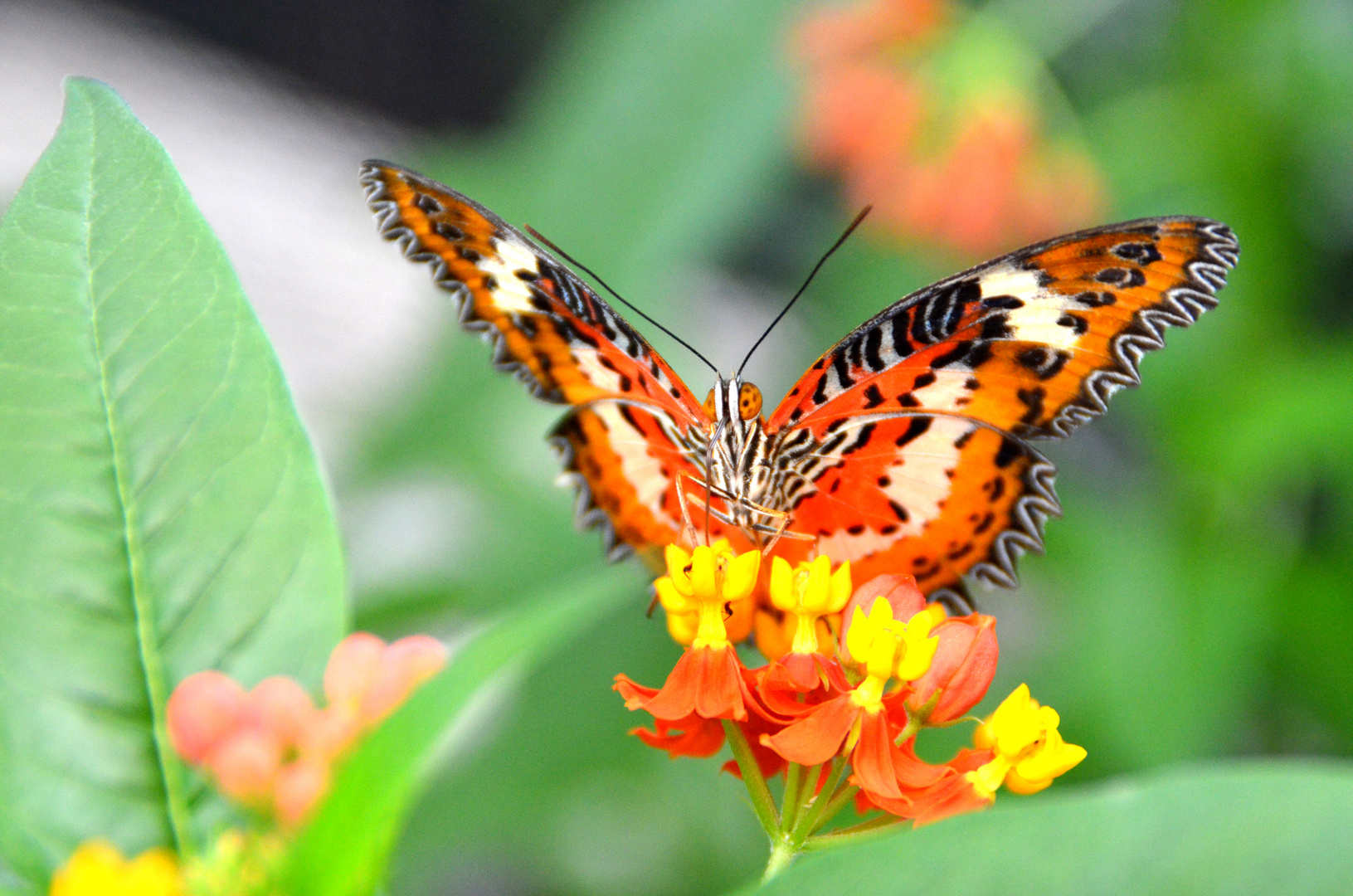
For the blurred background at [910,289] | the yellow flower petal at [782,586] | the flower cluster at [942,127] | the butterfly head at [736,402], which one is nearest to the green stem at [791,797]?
the yellow flower petal at [782,586]

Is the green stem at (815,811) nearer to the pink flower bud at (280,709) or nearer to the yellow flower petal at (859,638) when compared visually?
the yellow flower petal at (859,638)

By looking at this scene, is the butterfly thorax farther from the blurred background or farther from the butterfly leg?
the blurred background

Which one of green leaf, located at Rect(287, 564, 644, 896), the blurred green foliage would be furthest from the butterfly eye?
the blurred green foliage

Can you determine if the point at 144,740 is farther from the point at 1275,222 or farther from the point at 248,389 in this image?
the point at 1275,222

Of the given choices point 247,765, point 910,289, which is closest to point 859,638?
point 247,765

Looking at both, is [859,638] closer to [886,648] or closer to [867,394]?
[886,648]

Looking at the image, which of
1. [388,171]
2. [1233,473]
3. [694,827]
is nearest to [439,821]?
[694,827]
